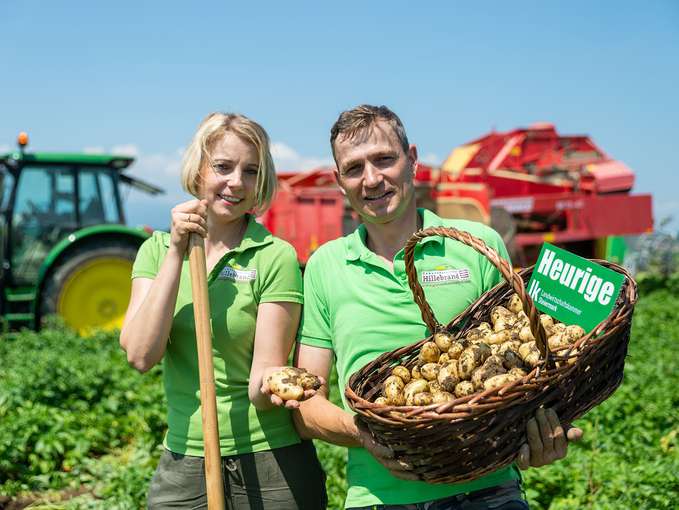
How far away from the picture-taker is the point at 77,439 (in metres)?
5.04

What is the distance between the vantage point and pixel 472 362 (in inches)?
83.8

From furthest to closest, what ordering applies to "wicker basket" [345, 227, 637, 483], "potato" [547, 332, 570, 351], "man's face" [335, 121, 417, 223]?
"man's face" [335, 121, 417, 223] < "potato" [547, 332, 570, 351] < "wicker basket" [345, 227, 637, 483]

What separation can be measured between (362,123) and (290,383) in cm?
79

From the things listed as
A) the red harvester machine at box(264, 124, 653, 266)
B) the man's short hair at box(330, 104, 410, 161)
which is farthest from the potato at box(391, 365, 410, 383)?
the red harvester machine at box(264, 124, 653, 266)

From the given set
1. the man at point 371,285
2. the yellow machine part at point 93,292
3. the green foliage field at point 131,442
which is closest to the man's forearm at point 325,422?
the man at point 371,285

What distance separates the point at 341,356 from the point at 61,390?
4.08 m

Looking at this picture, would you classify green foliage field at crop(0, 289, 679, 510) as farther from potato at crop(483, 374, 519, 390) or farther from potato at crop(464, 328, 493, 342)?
potato at crop(483, 374, 519, 390)

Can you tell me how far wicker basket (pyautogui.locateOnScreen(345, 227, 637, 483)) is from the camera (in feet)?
6.23

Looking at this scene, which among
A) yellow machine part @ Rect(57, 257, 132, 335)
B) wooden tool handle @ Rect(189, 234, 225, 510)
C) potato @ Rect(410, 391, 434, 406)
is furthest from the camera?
yellow machine part @ Rect(57, 257, 132, 335)

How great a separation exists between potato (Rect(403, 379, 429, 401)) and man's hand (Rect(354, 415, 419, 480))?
14cm

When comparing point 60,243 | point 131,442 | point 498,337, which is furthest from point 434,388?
point 60,243

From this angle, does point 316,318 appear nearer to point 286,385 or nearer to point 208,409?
point 286,385

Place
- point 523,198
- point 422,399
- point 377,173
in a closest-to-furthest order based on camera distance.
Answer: point 422,399 < point 377,173 < point 523,198

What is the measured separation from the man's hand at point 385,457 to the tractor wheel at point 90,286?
7.29 m
